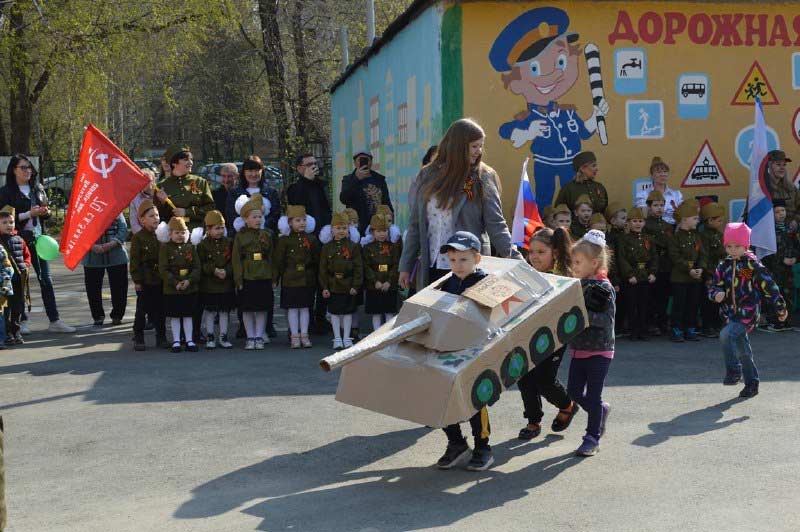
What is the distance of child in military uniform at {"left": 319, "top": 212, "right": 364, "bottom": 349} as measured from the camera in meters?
10.7

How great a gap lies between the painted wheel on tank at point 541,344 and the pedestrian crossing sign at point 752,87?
7457mm

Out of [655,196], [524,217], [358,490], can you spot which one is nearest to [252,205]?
[524,217]

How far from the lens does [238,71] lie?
102 ft

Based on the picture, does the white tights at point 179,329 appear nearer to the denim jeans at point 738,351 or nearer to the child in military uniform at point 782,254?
the denim jeans at point 738,351

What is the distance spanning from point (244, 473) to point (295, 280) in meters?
4.72

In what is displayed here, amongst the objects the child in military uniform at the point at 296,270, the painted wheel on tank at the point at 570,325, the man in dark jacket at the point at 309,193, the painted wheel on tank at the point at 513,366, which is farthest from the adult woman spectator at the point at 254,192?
the painted wheel on tank at the point at 513,366

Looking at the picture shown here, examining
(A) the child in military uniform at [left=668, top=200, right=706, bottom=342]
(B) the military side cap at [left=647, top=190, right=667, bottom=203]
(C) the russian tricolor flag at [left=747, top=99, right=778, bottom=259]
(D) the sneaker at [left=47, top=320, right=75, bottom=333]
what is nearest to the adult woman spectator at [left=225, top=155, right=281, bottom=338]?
(D) the sneaker at [left=47, top=320, right=75, bottom=333]

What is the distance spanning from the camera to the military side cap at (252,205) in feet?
34.6

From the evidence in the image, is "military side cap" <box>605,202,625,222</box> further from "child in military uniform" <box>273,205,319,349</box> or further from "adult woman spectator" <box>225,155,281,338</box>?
"adult woman spectator" <box>225,155,281,338</box>

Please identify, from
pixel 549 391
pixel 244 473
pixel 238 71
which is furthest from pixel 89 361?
pixel 238 71

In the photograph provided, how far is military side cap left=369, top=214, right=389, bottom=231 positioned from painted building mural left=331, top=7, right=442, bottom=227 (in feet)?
4.65

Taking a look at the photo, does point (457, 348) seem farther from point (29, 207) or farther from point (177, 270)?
point (29, 207)

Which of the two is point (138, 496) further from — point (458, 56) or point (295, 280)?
point (458, 56)

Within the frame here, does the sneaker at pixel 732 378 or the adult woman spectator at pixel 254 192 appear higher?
the adult woman spectator at pixel 254 192
